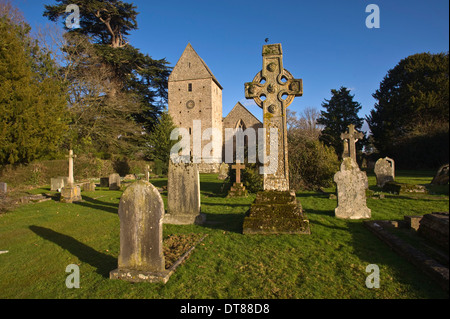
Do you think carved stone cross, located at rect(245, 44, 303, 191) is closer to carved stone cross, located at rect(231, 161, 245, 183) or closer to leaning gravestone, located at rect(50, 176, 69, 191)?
carved stone cross, located at rect(231, 161, 245, 183)

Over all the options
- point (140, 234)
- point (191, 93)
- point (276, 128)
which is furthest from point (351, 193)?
point (191, 93)

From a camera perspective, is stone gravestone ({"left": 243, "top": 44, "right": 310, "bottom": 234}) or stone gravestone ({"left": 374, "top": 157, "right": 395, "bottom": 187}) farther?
stone gravestone ({"left": 374, "top": 157, "right": 395, "bottom": 187})

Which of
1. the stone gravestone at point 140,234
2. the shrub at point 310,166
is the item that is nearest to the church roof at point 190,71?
the shrub at point 310,166

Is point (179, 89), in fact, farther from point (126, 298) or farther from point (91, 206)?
point (126, 298)

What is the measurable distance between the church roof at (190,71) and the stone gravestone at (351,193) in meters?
29.2

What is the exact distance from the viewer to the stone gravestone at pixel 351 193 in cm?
676

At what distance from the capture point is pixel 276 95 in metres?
6.12

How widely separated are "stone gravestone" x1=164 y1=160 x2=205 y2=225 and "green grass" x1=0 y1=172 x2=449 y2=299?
0.42 metres

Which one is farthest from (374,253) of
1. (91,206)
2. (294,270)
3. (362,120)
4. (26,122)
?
(362,120)

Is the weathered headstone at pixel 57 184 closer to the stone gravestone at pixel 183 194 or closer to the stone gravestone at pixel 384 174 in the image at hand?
the stone gravestone at pixel 183 194

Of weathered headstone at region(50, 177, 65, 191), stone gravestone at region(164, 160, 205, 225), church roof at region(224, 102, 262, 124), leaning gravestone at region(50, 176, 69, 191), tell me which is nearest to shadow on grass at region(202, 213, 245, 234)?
stone gravestone at region(164, 160, 205, 225)

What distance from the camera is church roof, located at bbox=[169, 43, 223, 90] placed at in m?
33.4

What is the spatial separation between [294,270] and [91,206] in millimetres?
9222

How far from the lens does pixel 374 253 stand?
172 inches
